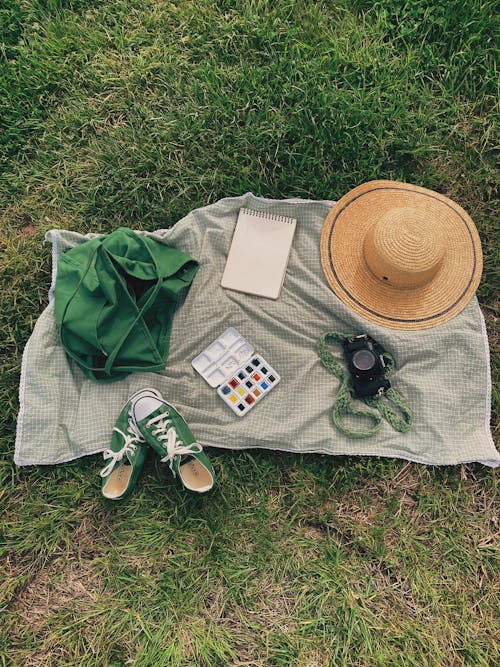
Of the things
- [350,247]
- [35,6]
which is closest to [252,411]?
[350,247]

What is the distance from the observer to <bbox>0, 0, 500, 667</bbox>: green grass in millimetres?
2354

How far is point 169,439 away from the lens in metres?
2.35

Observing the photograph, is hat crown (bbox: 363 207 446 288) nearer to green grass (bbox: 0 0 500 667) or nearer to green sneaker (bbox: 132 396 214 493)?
green grass (bbox: 0 0 500 667)

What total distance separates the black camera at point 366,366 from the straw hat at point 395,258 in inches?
5.2

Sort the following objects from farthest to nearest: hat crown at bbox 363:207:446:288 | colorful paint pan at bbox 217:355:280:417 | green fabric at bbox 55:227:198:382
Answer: colorful paint pan at bbox 217:355:280:417, green fabric at bbox 55:227:198:382, hat crown at bbox 363:207:446:288

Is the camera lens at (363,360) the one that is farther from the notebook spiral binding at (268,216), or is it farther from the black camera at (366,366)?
the notebook spiral binding at (268,216)

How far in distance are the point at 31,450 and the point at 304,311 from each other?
5.12 ft

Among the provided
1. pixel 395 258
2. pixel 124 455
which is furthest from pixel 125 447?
pixel 395 258

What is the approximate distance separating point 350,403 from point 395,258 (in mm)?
756

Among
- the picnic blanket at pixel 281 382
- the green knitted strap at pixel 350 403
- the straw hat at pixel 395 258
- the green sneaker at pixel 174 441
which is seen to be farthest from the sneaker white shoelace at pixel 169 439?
the straw hat at pixel 395 258

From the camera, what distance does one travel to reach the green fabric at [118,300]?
233 centimetres

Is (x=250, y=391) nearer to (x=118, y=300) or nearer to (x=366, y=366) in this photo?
(x=366, y=366)

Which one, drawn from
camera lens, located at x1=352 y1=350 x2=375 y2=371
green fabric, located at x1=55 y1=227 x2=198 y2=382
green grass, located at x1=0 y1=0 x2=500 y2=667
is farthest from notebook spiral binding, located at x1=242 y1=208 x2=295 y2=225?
camera lens, located at x1=352 y1=350 x2=375 y2=371

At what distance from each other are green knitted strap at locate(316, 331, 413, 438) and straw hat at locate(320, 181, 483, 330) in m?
0.22
